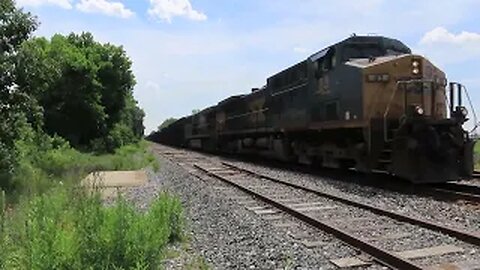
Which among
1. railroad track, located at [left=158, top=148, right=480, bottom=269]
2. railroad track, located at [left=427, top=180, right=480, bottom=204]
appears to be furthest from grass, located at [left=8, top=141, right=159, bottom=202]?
railroad track, located at [left=427, top=180, right=480, bottom=204]

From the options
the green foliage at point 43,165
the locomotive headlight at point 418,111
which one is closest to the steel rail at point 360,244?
the locomotive headlight at point 418,111

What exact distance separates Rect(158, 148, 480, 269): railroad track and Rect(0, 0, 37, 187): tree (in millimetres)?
5624

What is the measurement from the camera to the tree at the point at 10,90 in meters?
12.9

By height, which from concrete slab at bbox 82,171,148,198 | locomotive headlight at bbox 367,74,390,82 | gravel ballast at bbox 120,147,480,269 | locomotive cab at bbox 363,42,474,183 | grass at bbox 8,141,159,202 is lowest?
gravel ballast at bbox 120,147,480,269

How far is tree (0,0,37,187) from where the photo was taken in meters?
12.9

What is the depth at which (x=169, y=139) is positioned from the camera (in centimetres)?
6675

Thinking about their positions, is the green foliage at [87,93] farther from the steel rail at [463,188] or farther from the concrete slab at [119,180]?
the steel rail at [463,188]

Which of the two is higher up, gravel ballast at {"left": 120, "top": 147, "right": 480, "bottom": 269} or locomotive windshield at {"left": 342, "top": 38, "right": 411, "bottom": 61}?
locomotive windshield at {"left": 342, "top": 38, "right": 411, "bottom": 61}

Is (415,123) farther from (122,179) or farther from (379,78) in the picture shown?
(122,179)

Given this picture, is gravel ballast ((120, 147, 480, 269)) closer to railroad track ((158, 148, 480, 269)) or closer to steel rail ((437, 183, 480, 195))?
railroad track ((158, 148, 480, 269))

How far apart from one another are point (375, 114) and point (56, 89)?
23568 mm

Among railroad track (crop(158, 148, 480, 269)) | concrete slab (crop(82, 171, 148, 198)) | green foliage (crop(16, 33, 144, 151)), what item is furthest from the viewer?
green foliage (crop(16, 33, 144, 151))

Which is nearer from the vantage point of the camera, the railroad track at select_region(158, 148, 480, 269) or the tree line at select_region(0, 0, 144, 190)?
the railroad track at select_region(158, 148, 480, 269)

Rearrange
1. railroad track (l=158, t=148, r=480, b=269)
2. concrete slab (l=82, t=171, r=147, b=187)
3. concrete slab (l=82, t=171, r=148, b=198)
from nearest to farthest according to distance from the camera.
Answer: railroad track (l=158, t=148, r=480, b=269) → concrete slab (l=82, t=171, r=148, b=198) → concrete slab (l=82, t=171, r=147, b=187)
